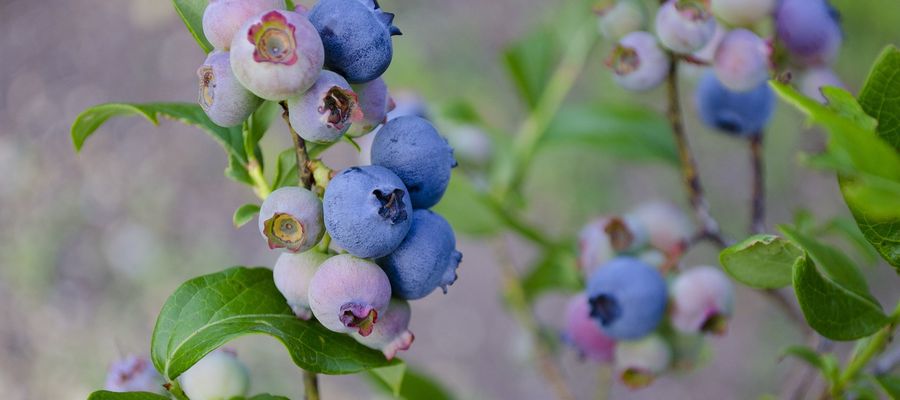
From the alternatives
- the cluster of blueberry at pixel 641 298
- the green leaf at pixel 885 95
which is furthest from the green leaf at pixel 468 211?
the green leaf at pixel 885 95

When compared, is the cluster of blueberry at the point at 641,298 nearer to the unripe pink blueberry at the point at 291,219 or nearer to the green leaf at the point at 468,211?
the green leaf at the point at 468,211

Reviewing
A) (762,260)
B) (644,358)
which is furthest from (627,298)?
(762,260)

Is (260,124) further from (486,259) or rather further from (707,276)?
(486,259)

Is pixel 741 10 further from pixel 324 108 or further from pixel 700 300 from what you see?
pixel 324 108

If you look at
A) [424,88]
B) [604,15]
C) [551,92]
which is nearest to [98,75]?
[424,88]

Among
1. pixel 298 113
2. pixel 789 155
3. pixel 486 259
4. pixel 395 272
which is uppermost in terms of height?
pixel 298 113

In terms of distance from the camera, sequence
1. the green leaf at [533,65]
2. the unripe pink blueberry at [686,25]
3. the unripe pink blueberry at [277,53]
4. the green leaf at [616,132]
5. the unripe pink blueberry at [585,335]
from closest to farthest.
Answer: the unripe pink blueberry at [277,53] → the unripe pink blueberry at [686,25] → the unripe pink blueberry at [585,335] → the green leaf at [616,132] → the green leaf at [533,65]
